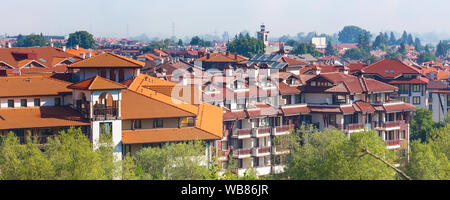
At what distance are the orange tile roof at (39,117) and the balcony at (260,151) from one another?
15955mm

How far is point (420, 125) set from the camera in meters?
80.2

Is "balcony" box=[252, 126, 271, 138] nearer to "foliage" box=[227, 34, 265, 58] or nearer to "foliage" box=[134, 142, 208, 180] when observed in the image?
"foliage" box=[134, 142, 208, 180]

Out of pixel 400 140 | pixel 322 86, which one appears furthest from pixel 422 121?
pixel 322 86

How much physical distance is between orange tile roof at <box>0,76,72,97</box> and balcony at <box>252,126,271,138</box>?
15168mm

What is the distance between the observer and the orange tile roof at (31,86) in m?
48.5

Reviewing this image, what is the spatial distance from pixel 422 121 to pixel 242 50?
10947cm

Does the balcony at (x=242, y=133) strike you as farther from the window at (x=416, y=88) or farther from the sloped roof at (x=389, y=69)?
the window at (x=416, y=88)

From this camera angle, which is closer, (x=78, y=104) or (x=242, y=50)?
(x=78, y=104)

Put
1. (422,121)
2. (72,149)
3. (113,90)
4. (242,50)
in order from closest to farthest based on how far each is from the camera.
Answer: (72,149)
(113,90)
(422,121)
(242,50)

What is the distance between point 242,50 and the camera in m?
188

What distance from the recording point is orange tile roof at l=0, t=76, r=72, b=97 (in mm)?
48544

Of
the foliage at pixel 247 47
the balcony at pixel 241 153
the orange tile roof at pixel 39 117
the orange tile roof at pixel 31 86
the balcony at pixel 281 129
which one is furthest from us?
the foliage at pixel 247 47

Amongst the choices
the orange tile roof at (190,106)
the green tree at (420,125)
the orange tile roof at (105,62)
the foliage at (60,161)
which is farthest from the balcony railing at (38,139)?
the green tree at (420,125)
